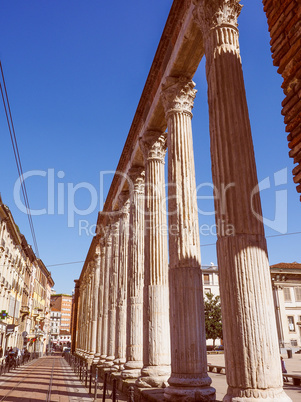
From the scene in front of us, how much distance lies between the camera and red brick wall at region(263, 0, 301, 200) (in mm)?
3736

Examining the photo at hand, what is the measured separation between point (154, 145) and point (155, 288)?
4.98m

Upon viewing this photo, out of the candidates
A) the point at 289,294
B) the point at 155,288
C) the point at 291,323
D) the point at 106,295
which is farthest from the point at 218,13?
the point at 289,294

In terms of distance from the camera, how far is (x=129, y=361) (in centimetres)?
1178

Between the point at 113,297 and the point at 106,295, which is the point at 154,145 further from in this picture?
the point at 106,295

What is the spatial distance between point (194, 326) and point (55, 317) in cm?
12141

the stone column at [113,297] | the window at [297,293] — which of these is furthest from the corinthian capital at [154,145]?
the window at [297,293]

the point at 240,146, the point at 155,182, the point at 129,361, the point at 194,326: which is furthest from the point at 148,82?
the point at 129,361

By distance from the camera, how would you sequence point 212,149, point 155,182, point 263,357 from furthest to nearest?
point 155,182
point 212,149
point 263,357

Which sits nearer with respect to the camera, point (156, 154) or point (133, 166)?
point (156, 154)

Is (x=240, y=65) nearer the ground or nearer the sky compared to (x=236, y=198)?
nearer the sky

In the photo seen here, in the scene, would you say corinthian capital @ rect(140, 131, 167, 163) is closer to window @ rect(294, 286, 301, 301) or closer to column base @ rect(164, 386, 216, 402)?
column base @ rect(164, 386, 216, 402)

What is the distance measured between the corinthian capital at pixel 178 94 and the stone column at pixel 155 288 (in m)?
2.64

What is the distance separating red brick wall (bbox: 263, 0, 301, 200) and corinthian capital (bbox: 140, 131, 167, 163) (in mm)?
7855

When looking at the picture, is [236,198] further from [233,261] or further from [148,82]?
[148,82]
